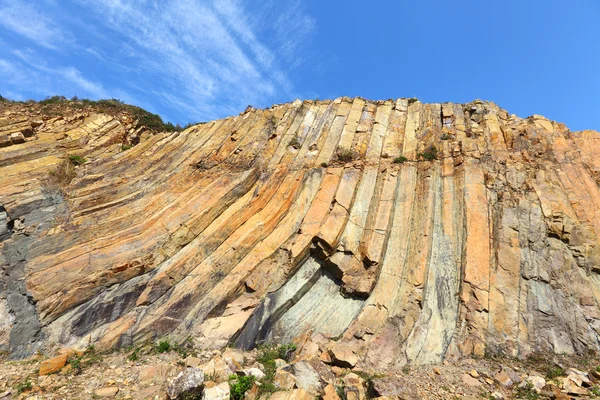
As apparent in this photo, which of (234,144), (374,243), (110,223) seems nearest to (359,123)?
(234,144)

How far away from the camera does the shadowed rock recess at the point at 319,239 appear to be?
39.0ft

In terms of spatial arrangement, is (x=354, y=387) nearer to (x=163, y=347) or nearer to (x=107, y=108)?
(x=163, y=347)

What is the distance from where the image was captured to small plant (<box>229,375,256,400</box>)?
28.1 feet

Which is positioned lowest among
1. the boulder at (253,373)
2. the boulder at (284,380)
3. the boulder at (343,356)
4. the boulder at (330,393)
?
the boulder at (253,373)

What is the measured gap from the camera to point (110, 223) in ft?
48.8

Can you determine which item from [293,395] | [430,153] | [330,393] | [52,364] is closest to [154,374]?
[52,364]

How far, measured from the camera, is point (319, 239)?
14.1m

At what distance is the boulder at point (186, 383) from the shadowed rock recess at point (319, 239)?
2.83 meters

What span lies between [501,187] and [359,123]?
8466 mm

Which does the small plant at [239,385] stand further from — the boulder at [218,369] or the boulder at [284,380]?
the boulder at [284,380]

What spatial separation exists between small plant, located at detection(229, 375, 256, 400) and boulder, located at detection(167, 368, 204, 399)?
81 centimetres

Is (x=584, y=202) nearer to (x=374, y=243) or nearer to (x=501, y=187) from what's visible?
(x=501, y=187)

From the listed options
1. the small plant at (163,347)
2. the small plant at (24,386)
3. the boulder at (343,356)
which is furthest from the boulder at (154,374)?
the boulder at (343,356)

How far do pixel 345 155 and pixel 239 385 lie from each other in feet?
41.3
